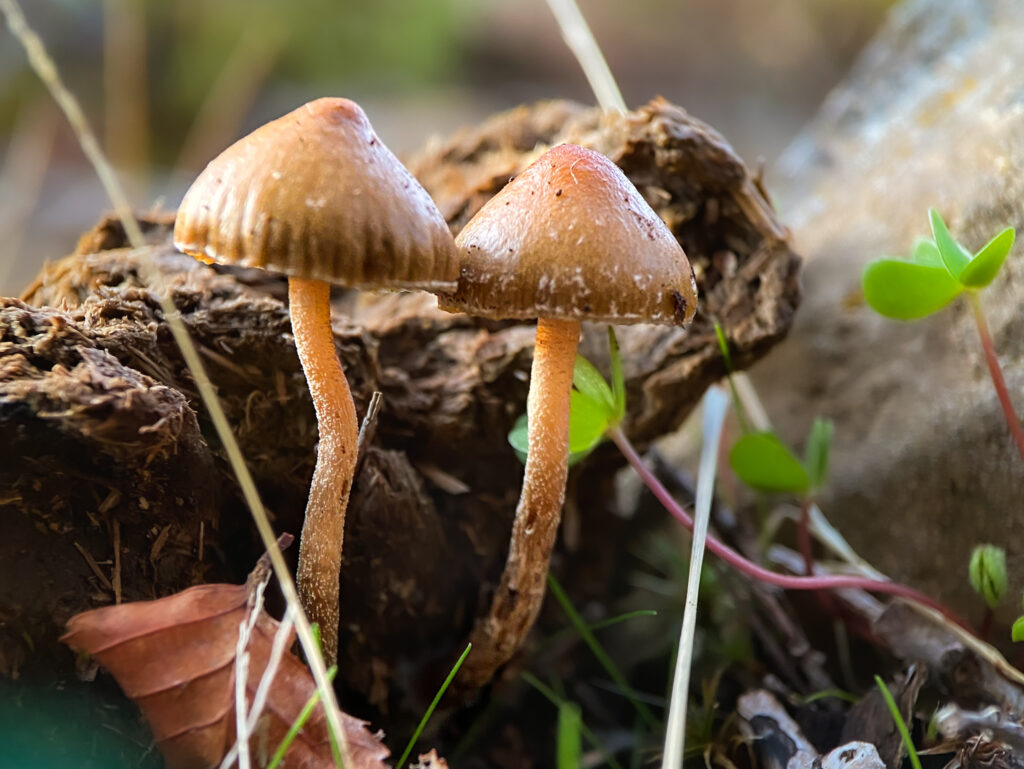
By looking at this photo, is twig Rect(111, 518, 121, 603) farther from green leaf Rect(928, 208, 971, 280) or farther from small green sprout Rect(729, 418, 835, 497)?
green leaf Rect(928, 208, 971, 280)

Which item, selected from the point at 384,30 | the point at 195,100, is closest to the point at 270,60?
the point at 195,100

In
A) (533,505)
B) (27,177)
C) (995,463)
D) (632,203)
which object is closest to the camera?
(632,203)

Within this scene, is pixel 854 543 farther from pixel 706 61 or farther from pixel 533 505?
pixel 706 61

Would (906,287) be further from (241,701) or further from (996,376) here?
(241,701)

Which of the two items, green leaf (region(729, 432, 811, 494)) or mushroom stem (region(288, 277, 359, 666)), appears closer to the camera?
mushroom stem (region(288, 277, 359, 666))

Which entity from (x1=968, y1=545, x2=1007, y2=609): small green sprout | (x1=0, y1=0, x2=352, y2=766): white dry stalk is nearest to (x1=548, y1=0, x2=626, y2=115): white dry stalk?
(x1=0, y1=0, x2=352, y2=766): white dry stalk

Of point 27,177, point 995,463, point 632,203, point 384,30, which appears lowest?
point 995,463

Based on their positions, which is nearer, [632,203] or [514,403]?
[632,203]

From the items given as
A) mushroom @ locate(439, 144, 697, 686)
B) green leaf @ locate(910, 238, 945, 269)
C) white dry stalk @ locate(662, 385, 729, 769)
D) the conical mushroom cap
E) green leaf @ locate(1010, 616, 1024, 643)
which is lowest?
green leaf @ locate(1010, 616, 1024, 643)
